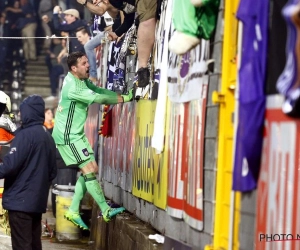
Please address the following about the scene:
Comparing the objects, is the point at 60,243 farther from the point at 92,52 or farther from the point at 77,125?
the point at 92,52

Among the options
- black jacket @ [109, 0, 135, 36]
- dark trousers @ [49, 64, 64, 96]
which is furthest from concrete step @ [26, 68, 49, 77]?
black jacket @ [109, 0, 135, 36]

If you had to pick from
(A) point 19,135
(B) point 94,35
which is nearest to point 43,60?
(B) point 94,35

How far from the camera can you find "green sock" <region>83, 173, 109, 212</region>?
12.9 m

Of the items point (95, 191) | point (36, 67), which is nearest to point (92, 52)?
point (95, 191)

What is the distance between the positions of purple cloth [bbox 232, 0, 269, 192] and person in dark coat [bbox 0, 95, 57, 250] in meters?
3.76

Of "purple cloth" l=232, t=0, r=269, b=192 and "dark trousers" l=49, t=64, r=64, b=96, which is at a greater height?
"dark trousers" l=49, t=64, r=64, b=96

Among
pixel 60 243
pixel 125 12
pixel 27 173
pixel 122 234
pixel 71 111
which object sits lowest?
pixel 60 243

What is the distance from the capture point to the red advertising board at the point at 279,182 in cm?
623

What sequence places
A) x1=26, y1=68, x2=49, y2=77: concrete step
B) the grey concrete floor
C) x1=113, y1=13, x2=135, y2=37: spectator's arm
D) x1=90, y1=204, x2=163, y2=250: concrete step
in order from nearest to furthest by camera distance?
x1=90, y1=204, x2=163, y2=250: concrete step
x1=113, y1=13, x2=135, y2=37: spectator's arm
the grey concrete floor
x1=26, y1=68, x2=49, y2=77: concrete step

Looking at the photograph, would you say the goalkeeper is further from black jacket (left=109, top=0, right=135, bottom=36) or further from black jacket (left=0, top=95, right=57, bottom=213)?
black jacket (left=0, top=95, right=57, bottom=213)

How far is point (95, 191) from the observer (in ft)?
42.5

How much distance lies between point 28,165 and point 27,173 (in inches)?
3.2

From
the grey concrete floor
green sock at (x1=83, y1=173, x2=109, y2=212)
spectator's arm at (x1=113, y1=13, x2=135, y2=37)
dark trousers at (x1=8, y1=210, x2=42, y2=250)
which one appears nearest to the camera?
dark trousers at (x1=8, y1=210, x2=42, y2=250)

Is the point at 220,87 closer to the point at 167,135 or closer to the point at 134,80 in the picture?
the point at 167,135
